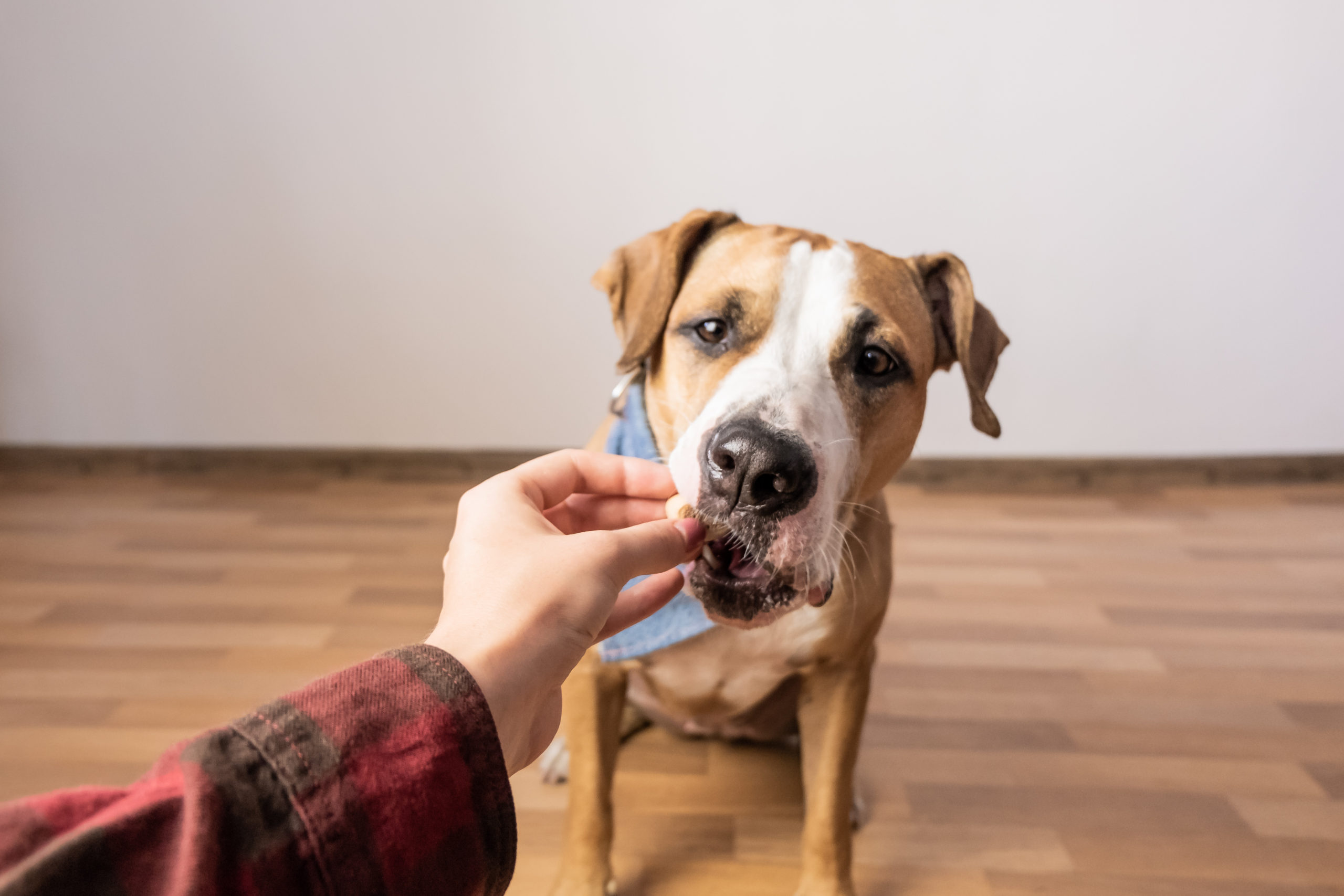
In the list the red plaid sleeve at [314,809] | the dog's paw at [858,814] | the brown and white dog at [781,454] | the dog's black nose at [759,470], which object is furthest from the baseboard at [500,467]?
the red plaid sleeve at [314,809]

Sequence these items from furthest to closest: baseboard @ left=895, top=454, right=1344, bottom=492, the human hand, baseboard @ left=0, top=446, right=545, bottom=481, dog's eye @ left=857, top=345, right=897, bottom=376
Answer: baseboard @ left=895, top=454, right=1344, bottom=492
baseboard @ left=0, top=446, right=545, bottom=481
dog's eye @ left=857, top=345, right=897, bottom=376
the human hand

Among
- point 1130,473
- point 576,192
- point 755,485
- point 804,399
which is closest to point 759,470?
point 755,485

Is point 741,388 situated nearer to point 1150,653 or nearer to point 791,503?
point 791,503

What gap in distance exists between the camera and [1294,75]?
3350 millimetres

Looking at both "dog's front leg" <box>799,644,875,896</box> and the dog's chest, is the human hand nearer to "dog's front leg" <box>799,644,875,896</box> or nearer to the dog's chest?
the dog's chest

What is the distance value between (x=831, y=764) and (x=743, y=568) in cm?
54

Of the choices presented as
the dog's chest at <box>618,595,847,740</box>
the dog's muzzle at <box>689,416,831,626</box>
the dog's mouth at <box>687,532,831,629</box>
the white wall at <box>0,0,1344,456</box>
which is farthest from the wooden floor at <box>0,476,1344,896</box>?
the dog's muzzle at <box>689,416,831,626</box>

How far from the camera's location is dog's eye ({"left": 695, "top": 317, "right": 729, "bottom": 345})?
4.28ft

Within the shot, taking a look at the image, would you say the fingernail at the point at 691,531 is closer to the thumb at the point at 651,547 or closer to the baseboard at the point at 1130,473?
the thumb at the point at 651,547

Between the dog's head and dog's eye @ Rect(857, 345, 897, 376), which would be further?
dog's eye @ Rect(857, 345, 897, 376)

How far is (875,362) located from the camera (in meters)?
1.30

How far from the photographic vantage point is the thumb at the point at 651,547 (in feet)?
2.78

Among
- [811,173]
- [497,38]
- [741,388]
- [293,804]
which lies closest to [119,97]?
[497,38]

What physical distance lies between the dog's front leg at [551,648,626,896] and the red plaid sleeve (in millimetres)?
783
